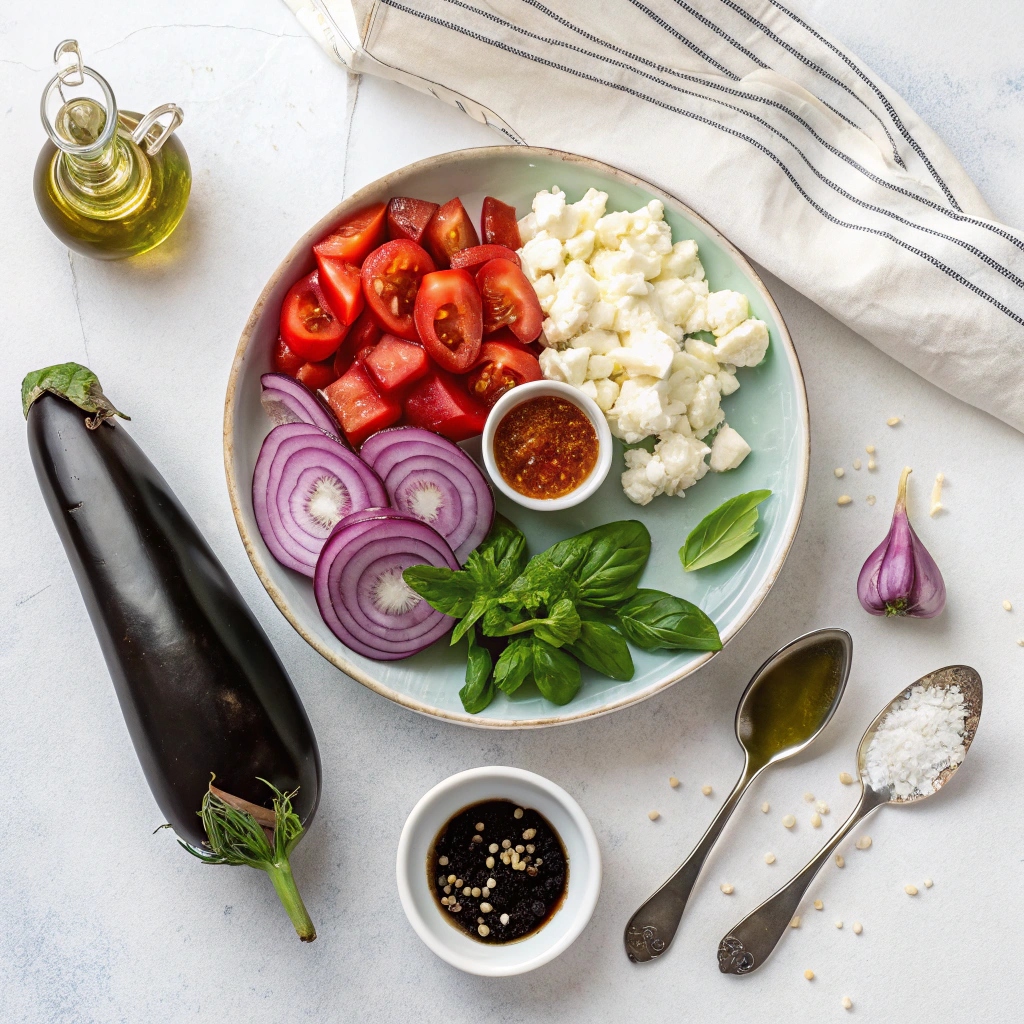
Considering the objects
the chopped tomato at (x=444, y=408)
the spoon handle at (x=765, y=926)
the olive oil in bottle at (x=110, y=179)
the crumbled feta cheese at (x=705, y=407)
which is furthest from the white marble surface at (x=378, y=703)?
the chopped tomato at (x=444, y=408)

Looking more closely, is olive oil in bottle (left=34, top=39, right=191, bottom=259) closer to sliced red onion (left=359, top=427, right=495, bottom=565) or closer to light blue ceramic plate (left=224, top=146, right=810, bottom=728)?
light blue ceramic plate (left=224, top=146, right=810, bottom=728)

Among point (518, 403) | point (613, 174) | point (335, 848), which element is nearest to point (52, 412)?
point (518, 403)

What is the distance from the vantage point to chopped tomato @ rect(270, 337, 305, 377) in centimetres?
257

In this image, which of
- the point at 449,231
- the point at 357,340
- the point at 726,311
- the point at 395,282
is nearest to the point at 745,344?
the point at 726,311

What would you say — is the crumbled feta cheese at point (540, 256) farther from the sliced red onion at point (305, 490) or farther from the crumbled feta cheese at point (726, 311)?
the sliced red onion at point (305, 490)

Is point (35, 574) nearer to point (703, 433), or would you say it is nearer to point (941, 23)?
point (703, 433)

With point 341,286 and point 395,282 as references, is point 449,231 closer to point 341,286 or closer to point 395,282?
point 395,282

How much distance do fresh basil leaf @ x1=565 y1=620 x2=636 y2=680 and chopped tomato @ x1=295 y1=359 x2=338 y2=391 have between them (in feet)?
3.39

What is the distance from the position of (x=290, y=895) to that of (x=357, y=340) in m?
1.55

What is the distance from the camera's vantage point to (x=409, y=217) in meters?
2.55

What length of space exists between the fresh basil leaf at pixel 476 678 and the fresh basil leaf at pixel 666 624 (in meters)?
0.40

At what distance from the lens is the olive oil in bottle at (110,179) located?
93.4 inches

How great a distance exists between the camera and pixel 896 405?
270cm

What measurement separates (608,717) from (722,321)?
1.21 meters
